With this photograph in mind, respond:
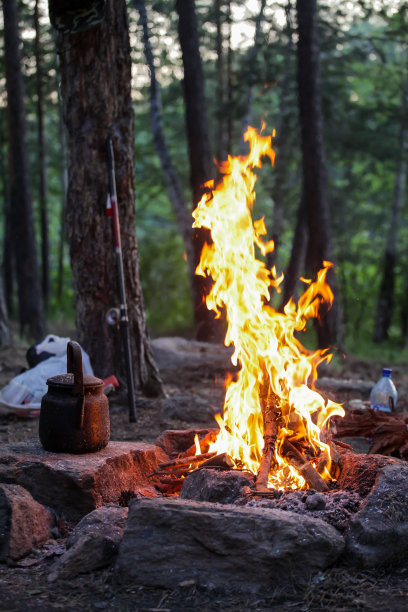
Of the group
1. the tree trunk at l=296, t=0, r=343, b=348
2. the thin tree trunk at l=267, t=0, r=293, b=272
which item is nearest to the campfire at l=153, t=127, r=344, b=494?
the tree trunk at l=296, t=0, r=343, b=348

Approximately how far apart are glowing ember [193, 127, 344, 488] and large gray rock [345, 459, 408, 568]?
0.68 m

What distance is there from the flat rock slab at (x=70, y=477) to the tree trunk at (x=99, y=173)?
2.95 metres

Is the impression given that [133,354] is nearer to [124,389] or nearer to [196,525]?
[124,389]

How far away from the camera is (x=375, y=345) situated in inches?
732

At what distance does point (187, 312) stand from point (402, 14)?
8.63 metres

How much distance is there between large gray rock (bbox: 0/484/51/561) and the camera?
369cm

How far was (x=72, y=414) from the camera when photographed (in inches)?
177

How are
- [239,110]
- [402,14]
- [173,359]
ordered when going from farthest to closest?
[239,110] → [402,14] → [173,359]

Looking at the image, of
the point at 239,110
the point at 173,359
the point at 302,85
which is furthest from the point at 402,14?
the point at 173,359

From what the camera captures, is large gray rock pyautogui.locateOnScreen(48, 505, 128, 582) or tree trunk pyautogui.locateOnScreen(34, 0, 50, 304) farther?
tree trunk pyautogui.locateOnScreen(34, 0, 50, 304)

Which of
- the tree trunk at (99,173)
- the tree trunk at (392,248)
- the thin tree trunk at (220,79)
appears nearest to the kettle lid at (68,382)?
the tree trunk at (99,173)

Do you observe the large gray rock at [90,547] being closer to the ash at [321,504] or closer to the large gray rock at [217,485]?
the large gray rock at [217,485]

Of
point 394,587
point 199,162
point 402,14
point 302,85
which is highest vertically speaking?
point 402,14

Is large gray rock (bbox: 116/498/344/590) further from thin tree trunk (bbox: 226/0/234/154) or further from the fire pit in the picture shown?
thin tree trunk (bbox: 226/0/234/154)
